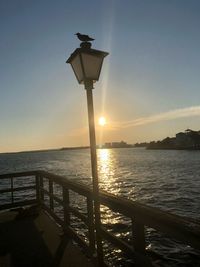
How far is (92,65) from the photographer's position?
196 inches

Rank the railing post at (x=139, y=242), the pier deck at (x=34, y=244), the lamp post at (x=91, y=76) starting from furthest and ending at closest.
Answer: the pier deck at (x=34, y=244) < the lamp post at (x=91, y=76) < the railing post at (x=139, y=242)

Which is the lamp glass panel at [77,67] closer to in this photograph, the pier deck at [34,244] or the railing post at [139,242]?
the railing post at [139,242]

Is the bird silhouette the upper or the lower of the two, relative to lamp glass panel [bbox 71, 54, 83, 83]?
upper

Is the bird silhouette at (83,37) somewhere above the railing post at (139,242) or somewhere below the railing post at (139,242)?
above

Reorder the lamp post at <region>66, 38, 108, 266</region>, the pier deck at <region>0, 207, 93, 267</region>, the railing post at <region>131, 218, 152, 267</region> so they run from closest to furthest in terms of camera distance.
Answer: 1. the railing post at <region>131, 218, 152, 267</region>
2. the lamp post at <region>66, 38, 108, 266</region>
3. the pier deck at <region>0, 207, 93, 267</region>

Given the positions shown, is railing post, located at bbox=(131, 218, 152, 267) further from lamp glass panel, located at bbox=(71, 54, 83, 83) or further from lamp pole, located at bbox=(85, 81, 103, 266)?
lamp glass panel, located at bbox=(71, 54, 83, 83)

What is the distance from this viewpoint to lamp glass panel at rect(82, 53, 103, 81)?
16.0 ft

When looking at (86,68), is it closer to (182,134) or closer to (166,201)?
(166,201)

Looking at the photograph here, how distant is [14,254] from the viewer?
19.7 feet

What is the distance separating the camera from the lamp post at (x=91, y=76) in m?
4.86

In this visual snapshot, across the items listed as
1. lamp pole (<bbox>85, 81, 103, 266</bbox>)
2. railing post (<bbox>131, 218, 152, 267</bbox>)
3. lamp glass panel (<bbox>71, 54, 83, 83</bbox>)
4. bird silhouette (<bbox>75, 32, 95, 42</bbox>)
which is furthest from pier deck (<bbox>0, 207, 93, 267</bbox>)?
bird silhouette (<bbox>75, 32, 95, 42</bbox>)

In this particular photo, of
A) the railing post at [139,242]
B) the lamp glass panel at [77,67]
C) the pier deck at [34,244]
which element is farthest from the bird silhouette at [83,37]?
the pier deck at [34,244]

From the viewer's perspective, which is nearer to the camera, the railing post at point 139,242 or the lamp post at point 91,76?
the railing post at point 139,242

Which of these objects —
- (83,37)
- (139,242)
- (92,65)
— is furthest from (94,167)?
(83,37)
